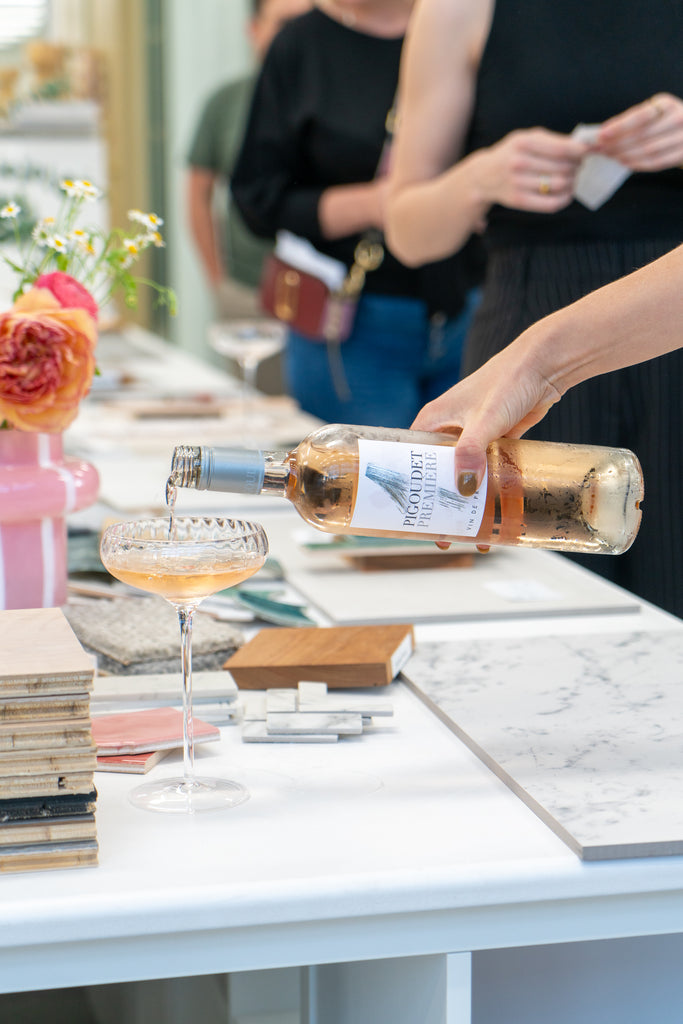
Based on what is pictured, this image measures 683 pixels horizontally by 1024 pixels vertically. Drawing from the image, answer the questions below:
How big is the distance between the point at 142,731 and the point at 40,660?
216 mm

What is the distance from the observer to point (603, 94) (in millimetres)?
1467

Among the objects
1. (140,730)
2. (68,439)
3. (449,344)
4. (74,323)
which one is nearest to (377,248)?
(449,344)

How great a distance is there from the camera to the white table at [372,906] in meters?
0.69

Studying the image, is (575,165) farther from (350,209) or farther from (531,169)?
(350,209)

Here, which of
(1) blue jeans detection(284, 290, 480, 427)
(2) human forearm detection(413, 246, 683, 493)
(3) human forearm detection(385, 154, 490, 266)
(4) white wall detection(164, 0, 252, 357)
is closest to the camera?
(2) human forearm detection(413, 246, 683, 493)

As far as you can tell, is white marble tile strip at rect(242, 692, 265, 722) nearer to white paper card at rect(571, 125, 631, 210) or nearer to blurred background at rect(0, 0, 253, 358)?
white paper card at rect(571, 125, 631, 210)

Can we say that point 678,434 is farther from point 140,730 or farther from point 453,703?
point 140,730

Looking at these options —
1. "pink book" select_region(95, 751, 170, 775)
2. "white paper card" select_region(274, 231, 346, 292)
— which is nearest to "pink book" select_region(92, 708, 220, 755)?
"pink book" select_region(95, 751, 170, 775)

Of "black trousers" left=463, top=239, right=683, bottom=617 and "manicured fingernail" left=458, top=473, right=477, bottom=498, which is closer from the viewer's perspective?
"manicured fingernail" left=458, top=473, right=477, bottom=498

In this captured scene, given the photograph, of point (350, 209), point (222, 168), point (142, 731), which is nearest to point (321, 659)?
point (142, 731)

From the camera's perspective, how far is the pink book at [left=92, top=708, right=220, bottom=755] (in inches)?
35.7

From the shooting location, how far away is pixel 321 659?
1068 mm

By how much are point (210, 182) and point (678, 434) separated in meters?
3.38

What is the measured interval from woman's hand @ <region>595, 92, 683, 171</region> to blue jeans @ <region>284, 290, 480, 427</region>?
121 centimetres
